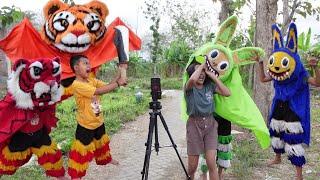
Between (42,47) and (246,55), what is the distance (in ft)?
7.53

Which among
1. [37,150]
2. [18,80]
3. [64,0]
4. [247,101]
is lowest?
[37,150]

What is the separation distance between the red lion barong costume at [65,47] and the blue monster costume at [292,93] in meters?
1.71

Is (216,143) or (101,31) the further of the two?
(101,31)

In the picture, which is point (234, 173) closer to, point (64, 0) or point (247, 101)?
point (247, 101)

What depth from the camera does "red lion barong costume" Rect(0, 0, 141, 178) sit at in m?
4.26

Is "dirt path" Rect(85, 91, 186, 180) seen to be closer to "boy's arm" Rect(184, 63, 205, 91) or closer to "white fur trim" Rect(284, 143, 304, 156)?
"white fur trim" Rect(284, 143, 304, 156)

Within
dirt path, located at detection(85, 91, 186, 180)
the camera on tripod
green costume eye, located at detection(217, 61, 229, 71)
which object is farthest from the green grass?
the camera on tripod

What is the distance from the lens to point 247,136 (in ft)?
24.5

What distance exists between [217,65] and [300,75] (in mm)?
1118

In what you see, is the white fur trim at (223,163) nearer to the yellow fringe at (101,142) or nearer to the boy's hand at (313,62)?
the yellow fringe at (101,142)

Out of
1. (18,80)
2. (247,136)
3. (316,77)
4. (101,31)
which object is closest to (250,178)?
(316,77)

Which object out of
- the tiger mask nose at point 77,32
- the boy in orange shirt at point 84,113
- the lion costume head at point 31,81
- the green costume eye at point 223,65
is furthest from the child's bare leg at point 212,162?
the tiger mask nose at point 77,32

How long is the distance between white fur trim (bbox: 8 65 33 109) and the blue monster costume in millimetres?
2815

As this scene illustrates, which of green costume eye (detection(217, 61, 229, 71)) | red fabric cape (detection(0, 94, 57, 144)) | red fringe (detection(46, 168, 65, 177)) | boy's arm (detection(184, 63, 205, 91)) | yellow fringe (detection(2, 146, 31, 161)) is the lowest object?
red fringe (detection(46, 168, 65, 177))
